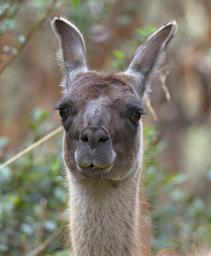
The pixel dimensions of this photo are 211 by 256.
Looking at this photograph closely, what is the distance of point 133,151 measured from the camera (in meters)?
8.62

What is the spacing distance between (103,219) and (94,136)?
83 cm

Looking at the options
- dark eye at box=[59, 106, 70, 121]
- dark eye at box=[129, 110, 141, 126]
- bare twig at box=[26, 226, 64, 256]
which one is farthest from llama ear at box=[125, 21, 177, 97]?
bare twig at box=[26, 226, 64, 256]

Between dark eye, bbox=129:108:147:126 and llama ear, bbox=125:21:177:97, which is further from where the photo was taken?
llama ear, bbox=125:21:177:97

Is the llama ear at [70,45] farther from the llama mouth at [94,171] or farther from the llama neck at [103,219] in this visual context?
the llama mouth at [94,171]

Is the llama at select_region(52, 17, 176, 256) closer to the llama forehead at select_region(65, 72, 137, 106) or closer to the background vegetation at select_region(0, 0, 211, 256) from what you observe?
the llama forehead at select_region(65, 72, 137, 106)

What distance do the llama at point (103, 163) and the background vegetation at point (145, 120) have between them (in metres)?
1.22

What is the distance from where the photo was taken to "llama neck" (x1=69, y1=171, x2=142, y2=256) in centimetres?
847

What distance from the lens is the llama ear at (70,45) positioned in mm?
9445

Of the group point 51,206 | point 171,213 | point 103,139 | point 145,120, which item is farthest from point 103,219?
point 145,120

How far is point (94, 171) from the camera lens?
824 centimetres

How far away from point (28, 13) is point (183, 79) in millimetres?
3644

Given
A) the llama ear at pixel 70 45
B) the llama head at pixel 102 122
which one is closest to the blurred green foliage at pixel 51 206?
the llama ear at pixel 70 45

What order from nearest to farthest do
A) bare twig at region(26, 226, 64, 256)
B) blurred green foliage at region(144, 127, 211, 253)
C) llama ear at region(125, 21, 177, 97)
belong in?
llama ear at region(125, 21, 177, 97) → bare twig at region(26, 226, 64, 256) → blurred green foliage at region(144, 127, 211, 253)

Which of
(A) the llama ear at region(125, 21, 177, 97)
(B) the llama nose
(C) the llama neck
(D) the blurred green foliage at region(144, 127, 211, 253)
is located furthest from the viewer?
(D) the blurred green foliage at region(144, 127, 211, 253)
